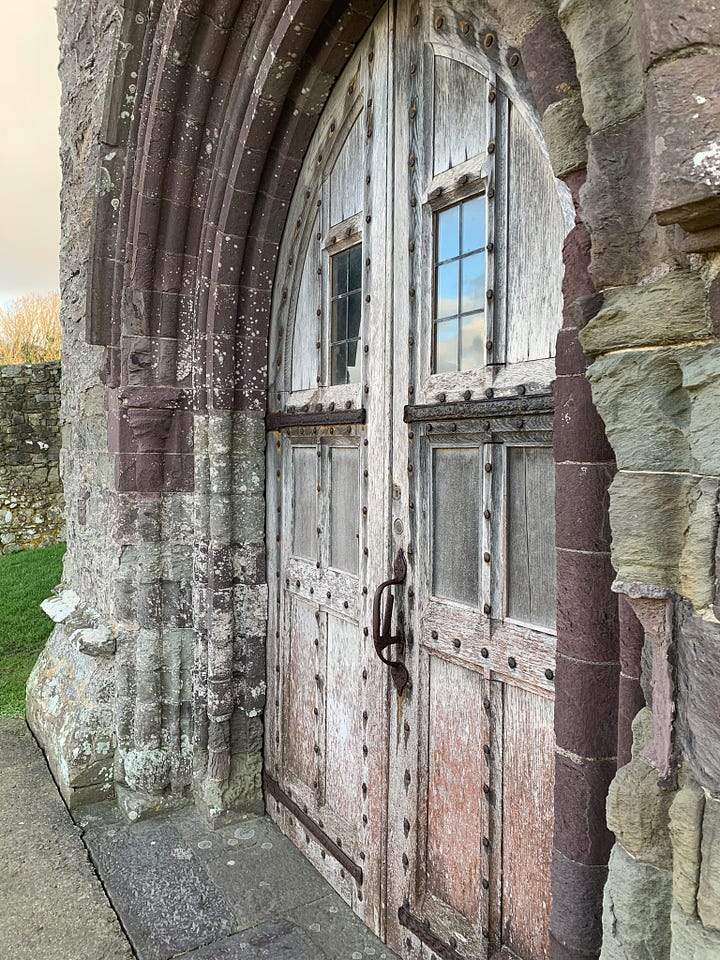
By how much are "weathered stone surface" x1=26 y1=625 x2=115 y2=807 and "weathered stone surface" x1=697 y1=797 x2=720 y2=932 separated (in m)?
2.99

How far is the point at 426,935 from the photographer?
2406 mm

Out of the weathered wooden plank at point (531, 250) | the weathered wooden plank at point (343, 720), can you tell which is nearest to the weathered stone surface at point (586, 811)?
the weathered wooden plank at point (531, 250)

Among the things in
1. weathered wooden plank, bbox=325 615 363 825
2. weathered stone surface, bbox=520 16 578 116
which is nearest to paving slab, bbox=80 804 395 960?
weathered wooden plank, bbox=325 615 363 825

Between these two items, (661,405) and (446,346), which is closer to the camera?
(661,405)

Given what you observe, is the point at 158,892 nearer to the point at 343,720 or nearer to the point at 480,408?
the point at 343,720

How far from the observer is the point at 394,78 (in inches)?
99.2

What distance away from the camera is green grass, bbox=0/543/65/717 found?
500 cm

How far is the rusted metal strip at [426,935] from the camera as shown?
230 cm

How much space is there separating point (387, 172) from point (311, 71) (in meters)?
0.68

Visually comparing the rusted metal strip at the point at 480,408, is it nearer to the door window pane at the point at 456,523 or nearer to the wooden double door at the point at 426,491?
the wooden double door at the point at 426,491

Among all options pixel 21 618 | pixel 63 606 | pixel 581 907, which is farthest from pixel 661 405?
pixel 21 618

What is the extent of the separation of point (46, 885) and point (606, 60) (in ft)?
10.5

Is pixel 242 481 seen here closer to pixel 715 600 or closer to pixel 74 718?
pixel 74 718

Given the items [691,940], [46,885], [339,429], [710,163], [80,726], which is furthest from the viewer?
[80,726]
